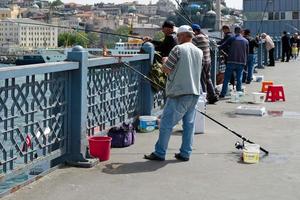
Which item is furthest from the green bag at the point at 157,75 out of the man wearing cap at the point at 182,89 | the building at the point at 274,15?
the building at the point at 274,15

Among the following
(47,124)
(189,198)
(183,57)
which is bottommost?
(189,198)

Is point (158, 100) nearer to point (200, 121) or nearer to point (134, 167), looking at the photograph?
point (200, 121)

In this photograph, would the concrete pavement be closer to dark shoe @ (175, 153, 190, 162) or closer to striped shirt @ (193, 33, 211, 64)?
dark shoe @ (175, 153, 190, 162)

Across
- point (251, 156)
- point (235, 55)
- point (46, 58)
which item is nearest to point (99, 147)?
point (251, 156)

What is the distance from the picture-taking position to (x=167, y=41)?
9.41m

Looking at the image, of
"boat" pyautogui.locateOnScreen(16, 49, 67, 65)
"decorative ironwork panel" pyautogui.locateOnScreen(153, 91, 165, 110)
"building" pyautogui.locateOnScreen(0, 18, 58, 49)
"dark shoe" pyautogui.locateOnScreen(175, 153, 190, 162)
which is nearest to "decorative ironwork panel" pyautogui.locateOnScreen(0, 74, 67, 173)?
"dark shoe" pyautogui.locateOnScreen(175, 153, 190, 162)

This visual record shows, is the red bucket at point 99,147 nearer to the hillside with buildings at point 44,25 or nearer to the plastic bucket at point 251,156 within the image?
the plastic bucket at point 251,156

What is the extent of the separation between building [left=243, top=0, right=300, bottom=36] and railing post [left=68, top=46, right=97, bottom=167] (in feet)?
241

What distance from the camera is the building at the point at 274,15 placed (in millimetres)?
78375

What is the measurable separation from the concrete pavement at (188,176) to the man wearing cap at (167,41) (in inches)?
65.0

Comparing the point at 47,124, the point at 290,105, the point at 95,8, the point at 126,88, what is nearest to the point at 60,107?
the point at 47,124

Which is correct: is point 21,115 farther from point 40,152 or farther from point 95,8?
point 95,8

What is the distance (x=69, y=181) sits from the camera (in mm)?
5723

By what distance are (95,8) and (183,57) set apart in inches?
1520
